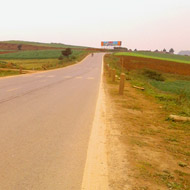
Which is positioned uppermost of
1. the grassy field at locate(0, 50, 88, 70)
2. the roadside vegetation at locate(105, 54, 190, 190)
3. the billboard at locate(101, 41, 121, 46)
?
the billboard at locate(101, 41, 121, 46)

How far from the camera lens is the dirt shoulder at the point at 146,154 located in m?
3.36

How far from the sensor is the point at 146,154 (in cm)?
440

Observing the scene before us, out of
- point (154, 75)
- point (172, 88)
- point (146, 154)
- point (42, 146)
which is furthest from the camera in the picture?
point (154, 75)

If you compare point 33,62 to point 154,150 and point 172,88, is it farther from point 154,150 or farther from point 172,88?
point 154,150

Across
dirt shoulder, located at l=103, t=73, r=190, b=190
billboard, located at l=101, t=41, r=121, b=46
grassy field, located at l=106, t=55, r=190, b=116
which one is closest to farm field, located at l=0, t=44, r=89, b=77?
grassy field, located at l=106, t=55, r=190, b=116

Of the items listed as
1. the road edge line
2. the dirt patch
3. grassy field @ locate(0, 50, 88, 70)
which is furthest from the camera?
the dirt patch

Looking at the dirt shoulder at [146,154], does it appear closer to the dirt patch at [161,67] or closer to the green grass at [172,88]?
the green grass at [172,88]

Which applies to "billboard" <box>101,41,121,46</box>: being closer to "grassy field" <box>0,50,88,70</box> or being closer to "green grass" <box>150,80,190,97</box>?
"grassy field" <box>0,50,88,70</box>

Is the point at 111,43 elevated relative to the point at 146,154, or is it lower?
elevated

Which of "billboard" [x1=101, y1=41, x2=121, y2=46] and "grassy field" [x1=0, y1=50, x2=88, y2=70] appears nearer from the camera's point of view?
"grassy field" [x1=0, y1=50, x2=88, y2=70]

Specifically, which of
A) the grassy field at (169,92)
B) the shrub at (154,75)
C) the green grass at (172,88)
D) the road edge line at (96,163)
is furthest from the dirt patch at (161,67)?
the road edge line at (96,163)

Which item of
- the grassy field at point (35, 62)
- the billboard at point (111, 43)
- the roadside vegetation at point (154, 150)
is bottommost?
the grassy field at point (35, 62)

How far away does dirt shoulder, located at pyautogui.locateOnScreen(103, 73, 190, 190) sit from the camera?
336 centimetres

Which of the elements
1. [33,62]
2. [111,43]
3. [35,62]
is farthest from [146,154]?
[111,43]
